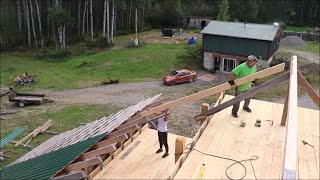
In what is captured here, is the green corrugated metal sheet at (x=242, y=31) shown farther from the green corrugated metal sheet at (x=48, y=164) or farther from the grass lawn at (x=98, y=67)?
the green corrugated metal sheet at (x=48, y=164)

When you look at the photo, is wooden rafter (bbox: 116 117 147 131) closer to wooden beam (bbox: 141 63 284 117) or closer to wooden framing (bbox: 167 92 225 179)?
wooden beam (bbox: 141 63 284 117)

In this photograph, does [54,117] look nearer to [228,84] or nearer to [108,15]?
[228,84]

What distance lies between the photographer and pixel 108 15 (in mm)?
44625

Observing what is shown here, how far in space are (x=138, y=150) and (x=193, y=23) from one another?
1802 inches

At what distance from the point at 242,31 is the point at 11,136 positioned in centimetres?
2339

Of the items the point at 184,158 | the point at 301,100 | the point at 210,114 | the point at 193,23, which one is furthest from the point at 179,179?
the point at 193,23

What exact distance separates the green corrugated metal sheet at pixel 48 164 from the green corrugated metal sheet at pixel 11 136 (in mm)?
8046

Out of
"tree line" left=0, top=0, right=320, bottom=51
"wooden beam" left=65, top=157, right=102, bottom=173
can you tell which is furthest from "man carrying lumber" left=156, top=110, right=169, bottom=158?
"tree line" left=0, top=0, right=320, bottom=51

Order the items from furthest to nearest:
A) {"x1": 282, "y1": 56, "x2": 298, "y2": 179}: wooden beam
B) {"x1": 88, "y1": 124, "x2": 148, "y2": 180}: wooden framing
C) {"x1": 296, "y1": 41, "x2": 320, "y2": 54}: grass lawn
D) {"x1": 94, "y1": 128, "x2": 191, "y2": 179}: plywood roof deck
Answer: {"x1": 296, "y1": 41, "x2": 320, "y2": 54}: grass lawn → {"x1": 94, "y1": 128, "x2": 191, "y2": 179}: plywood roof deck → {"x1": 88, "y1": 124, "x2": 148, "y2": 180}: wooden framing → {"x1": 282, "y1": 56, "x2": 298, "y2": 179}: wooden beam

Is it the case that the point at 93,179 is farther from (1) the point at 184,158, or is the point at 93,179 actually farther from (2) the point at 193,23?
(2) the point at 193,23

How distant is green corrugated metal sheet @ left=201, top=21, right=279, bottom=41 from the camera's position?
33344 millimetres

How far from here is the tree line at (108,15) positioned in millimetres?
45281

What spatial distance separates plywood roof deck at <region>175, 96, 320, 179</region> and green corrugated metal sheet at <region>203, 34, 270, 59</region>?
23345 millimetres

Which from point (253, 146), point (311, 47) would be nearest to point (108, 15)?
point (311, 47)
